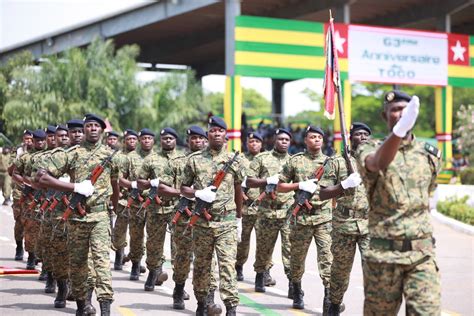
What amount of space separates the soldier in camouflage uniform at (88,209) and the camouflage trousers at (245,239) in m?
3.12

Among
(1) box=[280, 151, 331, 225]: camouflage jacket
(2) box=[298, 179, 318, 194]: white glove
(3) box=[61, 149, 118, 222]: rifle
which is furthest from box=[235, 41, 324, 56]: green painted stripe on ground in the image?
(3) box=[61, 149, 118, 222]: rifle

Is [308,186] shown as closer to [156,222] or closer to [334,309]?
[334,309]

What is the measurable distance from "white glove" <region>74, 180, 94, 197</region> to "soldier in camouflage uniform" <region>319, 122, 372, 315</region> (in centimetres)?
228

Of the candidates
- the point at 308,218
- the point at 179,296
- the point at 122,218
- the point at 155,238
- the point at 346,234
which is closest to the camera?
the point at 346,234

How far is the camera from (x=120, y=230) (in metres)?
12.5

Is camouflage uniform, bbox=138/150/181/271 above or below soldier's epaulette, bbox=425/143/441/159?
below

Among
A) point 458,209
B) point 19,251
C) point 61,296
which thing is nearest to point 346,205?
point 61,296

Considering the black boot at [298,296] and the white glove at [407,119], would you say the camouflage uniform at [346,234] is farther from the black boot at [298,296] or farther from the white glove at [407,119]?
the white glove at [407,119]

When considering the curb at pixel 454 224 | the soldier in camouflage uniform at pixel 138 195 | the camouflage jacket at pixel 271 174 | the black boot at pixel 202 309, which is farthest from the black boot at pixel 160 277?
the curb at pixel 454 224

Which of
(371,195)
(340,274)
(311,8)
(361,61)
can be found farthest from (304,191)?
(311,8)

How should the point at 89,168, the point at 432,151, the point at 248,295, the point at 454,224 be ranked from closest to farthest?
the point at 432,151, the point at 89,168, the point at 248,295, the point at 454,224

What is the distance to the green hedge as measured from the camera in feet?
63.8

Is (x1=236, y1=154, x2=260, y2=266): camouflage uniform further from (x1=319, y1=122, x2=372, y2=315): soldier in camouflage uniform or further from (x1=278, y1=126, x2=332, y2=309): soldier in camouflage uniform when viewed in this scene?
(x1=319, y1=122, x2=372, y2=315): soldier in camouflage uniform

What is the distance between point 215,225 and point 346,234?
4.18 ft
